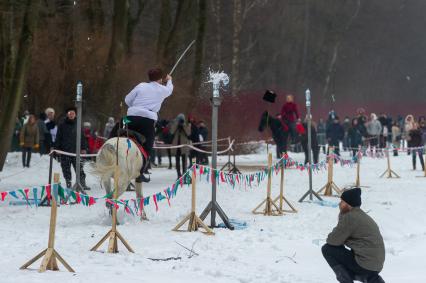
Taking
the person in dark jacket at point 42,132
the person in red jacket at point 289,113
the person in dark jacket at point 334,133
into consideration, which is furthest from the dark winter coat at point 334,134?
the person in dark jacket at point 42,132

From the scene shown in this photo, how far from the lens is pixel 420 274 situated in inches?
367

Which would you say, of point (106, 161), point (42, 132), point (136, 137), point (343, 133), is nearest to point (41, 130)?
point (42, 132)

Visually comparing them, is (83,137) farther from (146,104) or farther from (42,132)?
(42,132)

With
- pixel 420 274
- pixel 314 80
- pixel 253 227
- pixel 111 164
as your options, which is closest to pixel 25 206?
pixel 111 164

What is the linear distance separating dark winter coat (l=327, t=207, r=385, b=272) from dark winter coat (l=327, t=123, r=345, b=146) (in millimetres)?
24708

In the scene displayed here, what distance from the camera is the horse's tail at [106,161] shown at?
11.8 metres

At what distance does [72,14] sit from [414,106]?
3660 centimetres

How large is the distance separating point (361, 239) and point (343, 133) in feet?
84.1

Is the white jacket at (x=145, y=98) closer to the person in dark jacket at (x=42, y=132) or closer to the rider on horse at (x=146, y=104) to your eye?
the rider on horse at (x=146, y=104)

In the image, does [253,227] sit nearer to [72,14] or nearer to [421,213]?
[421,213]

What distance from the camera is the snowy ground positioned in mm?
8648

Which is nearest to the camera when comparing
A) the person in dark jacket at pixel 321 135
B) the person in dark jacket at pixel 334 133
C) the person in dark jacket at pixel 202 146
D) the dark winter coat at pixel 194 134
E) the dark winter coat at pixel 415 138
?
the dark winter coat at pixel 194 134

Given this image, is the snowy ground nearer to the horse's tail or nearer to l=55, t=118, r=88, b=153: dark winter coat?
the horse's tail

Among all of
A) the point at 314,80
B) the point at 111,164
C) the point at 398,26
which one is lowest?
the point at 111,164
